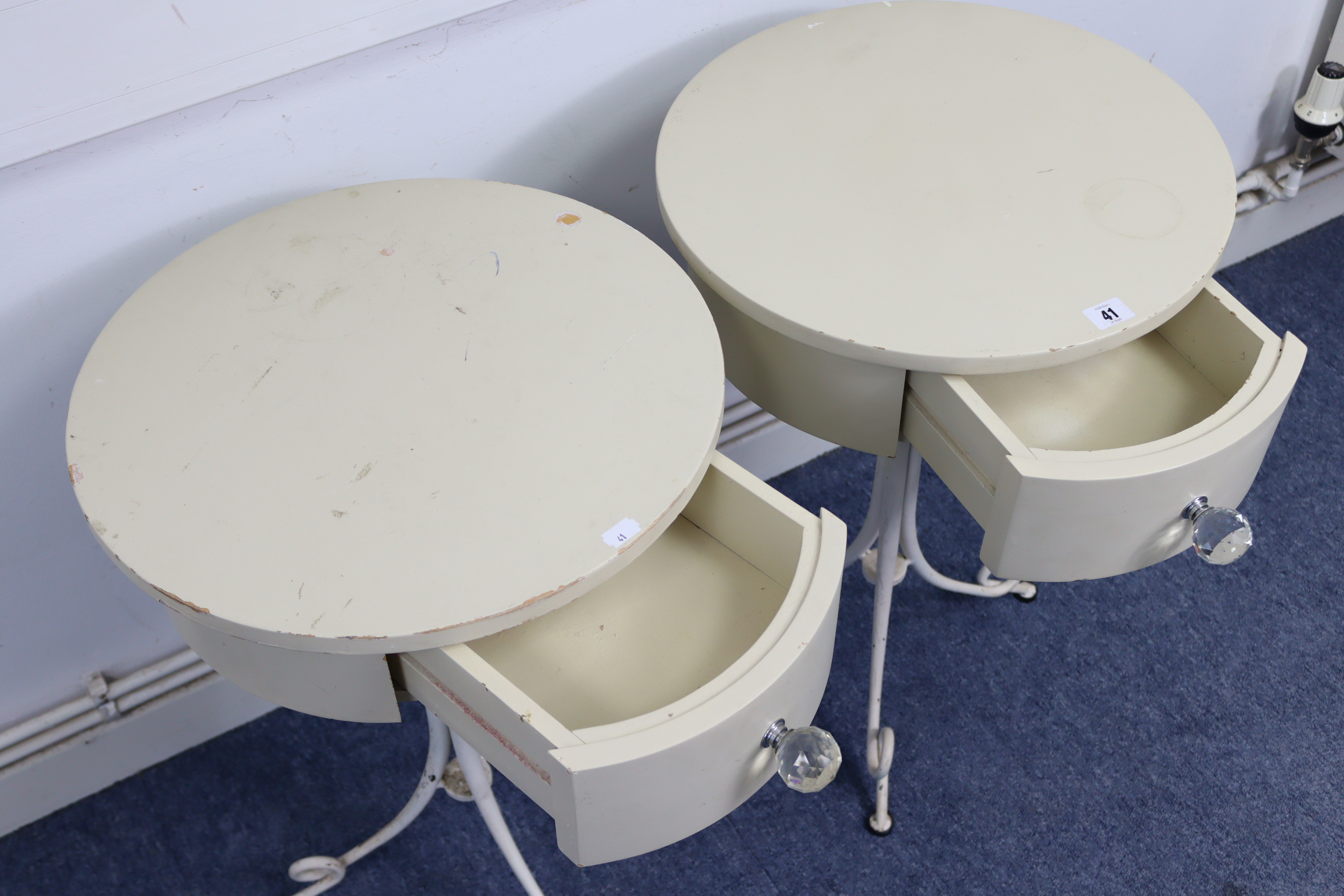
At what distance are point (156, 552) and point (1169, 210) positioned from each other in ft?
3.20

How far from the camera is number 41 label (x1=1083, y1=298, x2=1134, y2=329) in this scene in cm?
106

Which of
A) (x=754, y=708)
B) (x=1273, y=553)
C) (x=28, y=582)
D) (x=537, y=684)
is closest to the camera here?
(x=754, y=708)

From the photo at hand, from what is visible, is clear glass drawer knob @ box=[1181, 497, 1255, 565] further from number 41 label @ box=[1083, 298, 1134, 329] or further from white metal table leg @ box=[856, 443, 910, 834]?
white metal table leg @ box=[856, 443, 910, 834]

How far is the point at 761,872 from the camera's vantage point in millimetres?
1545

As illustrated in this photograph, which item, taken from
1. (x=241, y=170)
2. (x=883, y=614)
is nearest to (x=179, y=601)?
(x=241, y=170)

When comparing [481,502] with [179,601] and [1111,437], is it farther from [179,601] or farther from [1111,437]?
[1111,437]

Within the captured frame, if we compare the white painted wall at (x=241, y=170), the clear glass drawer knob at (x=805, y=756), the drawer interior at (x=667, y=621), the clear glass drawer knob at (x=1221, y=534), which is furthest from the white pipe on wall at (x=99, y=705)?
the clear glass drawer knob at (x=1221, y=534)

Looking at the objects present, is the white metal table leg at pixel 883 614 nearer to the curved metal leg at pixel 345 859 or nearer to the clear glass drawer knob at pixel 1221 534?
the clear glass drawer knob at pixel 1221 534

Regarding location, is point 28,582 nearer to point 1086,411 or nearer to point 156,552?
point 156,552

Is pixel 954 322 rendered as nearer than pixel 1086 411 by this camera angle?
Yes

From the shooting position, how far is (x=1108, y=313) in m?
1.07

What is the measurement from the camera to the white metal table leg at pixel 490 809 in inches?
50.6

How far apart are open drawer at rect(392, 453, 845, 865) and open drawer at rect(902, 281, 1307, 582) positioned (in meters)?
0.17

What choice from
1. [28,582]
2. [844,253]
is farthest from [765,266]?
[28,582]
